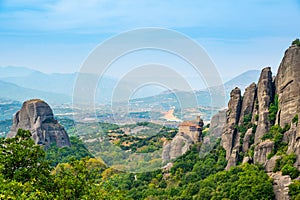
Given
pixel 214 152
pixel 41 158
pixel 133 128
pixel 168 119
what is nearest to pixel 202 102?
pixel 168 119

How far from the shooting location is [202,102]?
2781 cm

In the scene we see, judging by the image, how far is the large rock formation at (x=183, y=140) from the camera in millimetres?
32812

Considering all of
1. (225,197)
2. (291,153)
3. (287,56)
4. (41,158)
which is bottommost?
(225,197)

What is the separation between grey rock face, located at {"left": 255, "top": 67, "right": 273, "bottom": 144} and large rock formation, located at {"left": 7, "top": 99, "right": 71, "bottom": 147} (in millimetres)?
22644

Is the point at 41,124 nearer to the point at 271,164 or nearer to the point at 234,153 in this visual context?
the point at 234,153

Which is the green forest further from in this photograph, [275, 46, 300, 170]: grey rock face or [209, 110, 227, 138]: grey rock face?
[275, 46, 300, 170]: grey rock face

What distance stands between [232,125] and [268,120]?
3.76 metres

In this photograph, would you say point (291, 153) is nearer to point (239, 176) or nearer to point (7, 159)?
point (239, 176)

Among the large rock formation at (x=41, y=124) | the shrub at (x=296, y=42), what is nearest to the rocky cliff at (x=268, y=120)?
the shrub at (x=296, y=42)

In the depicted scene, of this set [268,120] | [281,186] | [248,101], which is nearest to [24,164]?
[281,186]

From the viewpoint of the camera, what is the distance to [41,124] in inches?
1651

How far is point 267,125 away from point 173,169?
844cm

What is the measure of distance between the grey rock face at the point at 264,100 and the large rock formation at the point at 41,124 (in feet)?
74.3

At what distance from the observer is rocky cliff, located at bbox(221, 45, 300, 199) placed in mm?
23984
